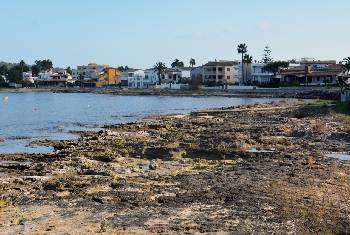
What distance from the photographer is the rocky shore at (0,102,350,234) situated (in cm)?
1323

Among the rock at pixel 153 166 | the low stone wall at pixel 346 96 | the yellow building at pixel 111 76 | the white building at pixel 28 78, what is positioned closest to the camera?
the rock at pixel 153 166

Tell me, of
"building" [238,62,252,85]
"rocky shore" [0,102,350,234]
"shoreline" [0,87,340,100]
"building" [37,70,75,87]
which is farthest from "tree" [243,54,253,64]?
"rocky shore" [0,102,350,234]

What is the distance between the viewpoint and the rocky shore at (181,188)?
43.4ft

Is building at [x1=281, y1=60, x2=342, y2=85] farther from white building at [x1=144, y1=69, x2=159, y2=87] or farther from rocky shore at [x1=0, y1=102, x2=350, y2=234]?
rocky shore at [x1=0, y1=102, x2=350, y2=234]

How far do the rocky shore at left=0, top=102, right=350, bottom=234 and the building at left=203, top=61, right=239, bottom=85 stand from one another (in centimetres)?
11630

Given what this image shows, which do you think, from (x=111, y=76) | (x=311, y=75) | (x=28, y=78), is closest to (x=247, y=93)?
(x=311, y=75)

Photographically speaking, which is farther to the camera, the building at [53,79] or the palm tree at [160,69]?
the building at [53,79]

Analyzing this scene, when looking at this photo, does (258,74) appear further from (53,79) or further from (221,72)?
(53,79)

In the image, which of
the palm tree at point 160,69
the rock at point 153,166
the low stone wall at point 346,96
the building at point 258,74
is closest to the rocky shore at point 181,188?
the rock at point 153,166

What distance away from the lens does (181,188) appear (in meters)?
17.5

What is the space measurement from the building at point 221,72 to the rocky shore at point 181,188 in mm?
116297

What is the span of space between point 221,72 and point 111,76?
2369 inches

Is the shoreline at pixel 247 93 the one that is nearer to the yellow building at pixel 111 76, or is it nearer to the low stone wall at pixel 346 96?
the low stone wall at pixel 346 96

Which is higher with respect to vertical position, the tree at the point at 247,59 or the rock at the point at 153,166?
the tree at the point at 247,59
